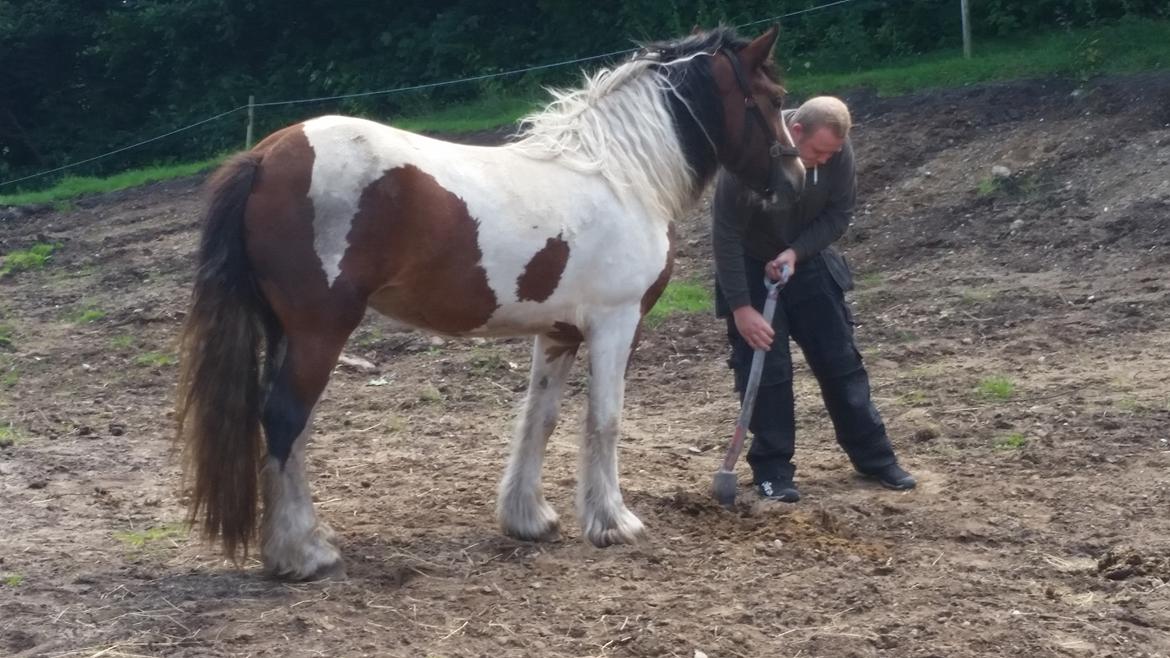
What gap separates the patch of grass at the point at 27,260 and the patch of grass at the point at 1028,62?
7.83 meters

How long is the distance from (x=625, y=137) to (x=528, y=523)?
1.62 metres

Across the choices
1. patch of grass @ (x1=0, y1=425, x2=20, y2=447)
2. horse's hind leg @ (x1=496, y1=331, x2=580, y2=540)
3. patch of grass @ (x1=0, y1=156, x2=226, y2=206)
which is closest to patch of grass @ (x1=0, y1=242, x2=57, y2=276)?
patch of grass @ (x1=0, y1=156, x2=226, y2=206)

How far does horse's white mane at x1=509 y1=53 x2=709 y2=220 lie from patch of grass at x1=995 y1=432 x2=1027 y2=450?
A: 219cm

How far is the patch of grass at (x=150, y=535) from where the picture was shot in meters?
5.17

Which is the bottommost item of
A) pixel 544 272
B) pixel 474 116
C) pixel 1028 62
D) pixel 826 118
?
pixel 474 116

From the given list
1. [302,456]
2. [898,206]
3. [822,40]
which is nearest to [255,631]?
[302,456]

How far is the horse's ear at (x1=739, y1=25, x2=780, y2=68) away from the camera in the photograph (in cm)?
527

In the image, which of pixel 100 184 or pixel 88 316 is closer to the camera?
pixel 88 316

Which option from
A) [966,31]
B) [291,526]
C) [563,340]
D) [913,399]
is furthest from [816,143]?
[966,31]

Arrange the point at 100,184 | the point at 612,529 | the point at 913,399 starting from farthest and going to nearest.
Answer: the point at 100,184
the point at 913,399
the point at 612,529

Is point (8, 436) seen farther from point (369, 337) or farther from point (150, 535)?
point (369, 337)

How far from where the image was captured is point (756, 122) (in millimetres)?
5367

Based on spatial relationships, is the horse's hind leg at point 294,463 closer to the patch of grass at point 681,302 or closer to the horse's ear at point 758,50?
the horse's ear at point 758,50

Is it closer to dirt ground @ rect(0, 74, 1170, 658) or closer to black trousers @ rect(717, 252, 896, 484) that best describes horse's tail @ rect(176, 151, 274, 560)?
dirt ground @ rect(0, 74, 1170, 658)
